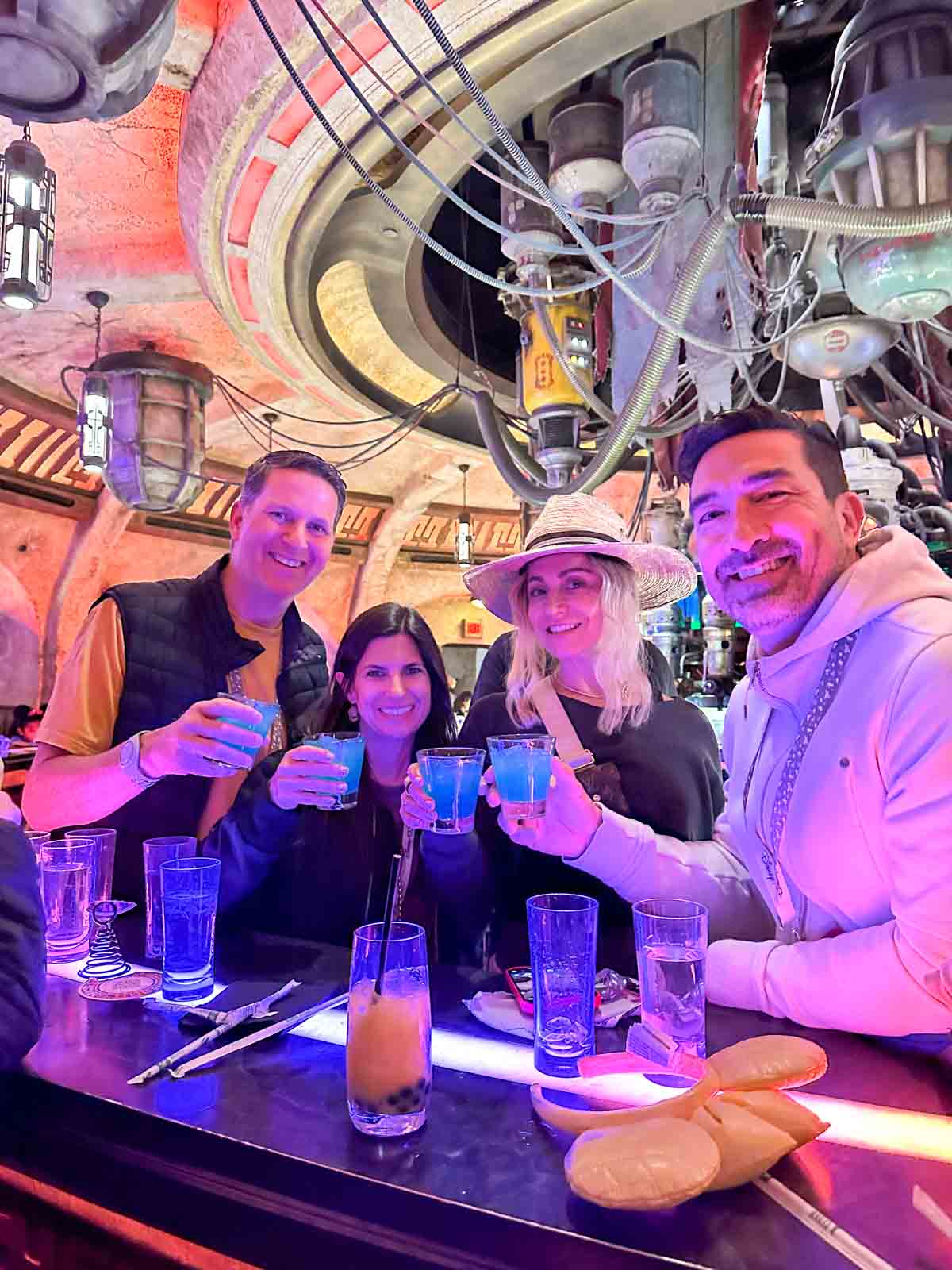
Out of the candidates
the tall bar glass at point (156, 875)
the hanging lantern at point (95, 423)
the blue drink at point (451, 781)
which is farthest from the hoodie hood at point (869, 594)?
the hanging lantern at point (95, 423)

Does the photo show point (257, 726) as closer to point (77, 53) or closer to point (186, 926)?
point (186, 926)

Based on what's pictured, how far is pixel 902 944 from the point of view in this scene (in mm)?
1331

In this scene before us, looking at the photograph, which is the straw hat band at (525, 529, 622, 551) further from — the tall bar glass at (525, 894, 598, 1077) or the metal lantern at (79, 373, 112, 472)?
the metal lantern at (79, 373, 112, 472)

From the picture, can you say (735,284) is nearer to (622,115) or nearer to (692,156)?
(692,156)

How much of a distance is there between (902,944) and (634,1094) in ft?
1.78

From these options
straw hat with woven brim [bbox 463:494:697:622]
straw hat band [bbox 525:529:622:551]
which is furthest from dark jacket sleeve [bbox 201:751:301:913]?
straw hat band [bbox 525:529:622:551]

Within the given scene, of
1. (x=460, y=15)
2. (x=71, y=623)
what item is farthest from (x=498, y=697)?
(x=71, y=623)

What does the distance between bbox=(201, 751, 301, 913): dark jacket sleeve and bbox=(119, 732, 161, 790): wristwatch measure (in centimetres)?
19

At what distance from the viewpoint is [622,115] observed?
3221 millimetres

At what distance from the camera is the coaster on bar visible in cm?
145

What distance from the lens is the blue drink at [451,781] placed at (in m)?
1.48

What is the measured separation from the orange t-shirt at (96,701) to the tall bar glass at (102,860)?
0.53 m

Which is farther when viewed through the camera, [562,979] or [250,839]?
[250,839]

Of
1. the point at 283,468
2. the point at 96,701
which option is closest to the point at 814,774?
the point at 283,468
